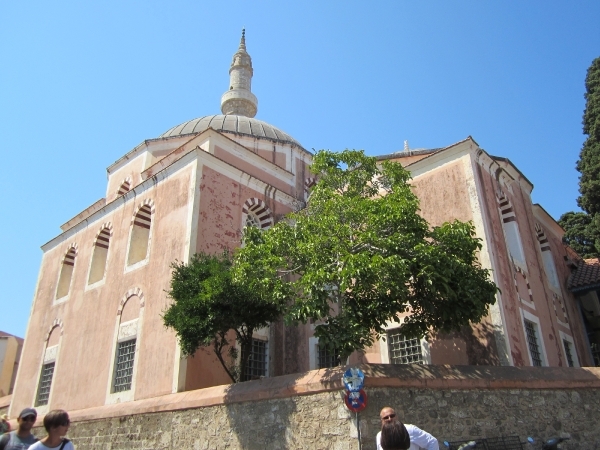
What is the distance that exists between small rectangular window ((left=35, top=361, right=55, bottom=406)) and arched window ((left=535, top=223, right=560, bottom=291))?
47.4 ft

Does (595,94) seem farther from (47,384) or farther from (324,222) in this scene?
(47,384)

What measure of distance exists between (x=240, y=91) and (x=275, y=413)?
1956 cm

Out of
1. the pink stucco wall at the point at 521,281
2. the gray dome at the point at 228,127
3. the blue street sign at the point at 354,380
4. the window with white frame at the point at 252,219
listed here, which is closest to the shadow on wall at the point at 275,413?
the blue street sign at the point at 354,380

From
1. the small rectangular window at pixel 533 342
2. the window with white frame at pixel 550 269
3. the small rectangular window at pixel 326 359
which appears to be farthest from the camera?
the window with white frame at pixel 550 269

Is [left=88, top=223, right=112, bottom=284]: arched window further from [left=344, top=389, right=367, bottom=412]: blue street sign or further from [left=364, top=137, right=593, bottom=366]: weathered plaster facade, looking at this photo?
[left=344, top=389, right=367, bottom=412]: blue street sign

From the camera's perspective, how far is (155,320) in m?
11.5

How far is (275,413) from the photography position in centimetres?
771

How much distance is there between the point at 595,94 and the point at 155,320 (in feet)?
52.5

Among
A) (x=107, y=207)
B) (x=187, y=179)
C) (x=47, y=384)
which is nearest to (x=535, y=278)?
(x=187, y=179)

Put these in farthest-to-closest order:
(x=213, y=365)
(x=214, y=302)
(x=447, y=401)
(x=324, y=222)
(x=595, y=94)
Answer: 1. (x=595, y=94)
2. (x=213, y=365)
3. (x=214, y=302)
4. (x=324, y=222)
5. (x=447, y=401)

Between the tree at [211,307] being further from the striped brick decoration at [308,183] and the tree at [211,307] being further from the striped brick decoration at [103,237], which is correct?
the striped brick decoration at [308,183]

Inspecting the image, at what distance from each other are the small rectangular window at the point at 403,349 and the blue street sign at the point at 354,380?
139 inches

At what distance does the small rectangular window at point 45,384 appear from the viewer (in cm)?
1440

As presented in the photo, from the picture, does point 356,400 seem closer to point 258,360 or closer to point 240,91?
point 258,360
